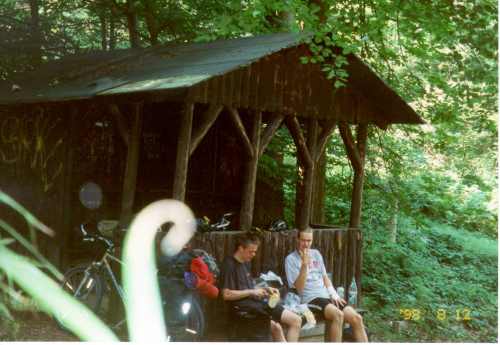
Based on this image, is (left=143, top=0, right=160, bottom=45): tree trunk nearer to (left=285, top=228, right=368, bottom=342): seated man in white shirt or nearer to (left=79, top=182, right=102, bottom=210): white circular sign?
(left=79, top=182, right=102, bottom=210): white circular sign

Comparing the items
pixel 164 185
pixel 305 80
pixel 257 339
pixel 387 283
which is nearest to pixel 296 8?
pixel 305 80

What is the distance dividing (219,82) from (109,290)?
9.24ft

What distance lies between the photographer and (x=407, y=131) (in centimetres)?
1339

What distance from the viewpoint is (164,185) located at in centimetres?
1146

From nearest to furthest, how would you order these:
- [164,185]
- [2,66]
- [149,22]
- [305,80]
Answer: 1. [305,80]
2. [164,185]
3. [2,66]
4. [149,22]

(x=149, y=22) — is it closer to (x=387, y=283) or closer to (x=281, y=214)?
(x=281, y=214)

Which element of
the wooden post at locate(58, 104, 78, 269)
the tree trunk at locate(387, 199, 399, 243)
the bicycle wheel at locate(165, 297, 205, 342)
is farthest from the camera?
the tree trunk at locate(387, 199, 399, 243)

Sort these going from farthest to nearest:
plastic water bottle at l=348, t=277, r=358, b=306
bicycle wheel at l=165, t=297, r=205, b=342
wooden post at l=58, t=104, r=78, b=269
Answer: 1. wooden post at l=58, t=104, r=78, b=269
2. plastic water bottle at l=348, t=277, r=358, b=306
3. bicycle wheel at l=165, t=297, r=205, b=342

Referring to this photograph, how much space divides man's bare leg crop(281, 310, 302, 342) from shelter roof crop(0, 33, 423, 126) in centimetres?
251

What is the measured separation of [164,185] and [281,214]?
248 centimetres

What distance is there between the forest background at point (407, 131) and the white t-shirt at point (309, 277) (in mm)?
2445

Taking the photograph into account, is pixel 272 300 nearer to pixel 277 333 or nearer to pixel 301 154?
pixel 277 333

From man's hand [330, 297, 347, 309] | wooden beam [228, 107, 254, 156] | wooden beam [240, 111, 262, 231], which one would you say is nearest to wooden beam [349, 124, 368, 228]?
wooden beam [240, 111, 262, 231]

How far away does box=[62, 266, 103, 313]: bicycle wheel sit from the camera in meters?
7.68
